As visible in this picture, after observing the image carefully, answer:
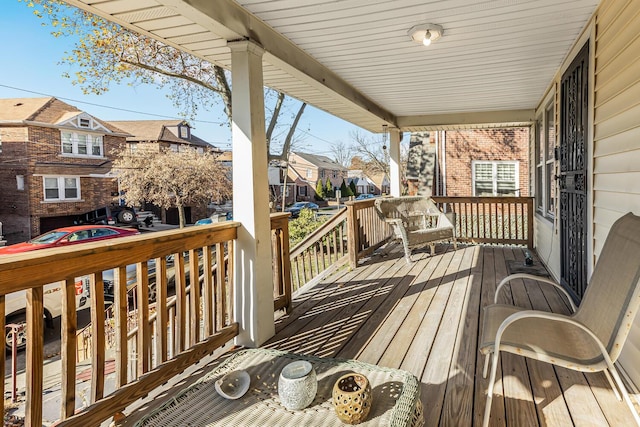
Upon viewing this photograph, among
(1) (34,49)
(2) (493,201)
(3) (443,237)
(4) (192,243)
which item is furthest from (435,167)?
(1) (34,49)

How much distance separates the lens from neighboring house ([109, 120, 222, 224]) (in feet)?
71.3

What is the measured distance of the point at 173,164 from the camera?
17000 mm

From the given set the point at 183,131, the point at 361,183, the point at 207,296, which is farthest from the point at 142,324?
the point at 361,183

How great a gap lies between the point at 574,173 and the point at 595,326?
6.50 feet

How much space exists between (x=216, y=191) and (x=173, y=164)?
2409 millimetres

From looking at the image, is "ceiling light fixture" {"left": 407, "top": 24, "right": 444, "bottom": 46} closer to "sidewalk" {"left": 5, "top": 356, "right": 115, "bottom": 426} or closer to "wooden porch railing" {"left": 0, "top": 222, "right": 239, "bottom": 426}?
"wooden porch railing" {"left": 0, "top": 222, "right": 239, "bottom": 426}

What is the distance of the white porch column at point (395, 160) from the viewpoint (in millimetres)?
7164

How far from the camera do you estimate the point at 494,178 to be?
11.6 meters

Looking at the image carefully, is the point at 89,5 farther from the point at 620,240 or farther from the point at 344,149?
the point at 344,149

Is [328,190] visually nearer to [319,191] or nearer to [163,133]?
[319,191]

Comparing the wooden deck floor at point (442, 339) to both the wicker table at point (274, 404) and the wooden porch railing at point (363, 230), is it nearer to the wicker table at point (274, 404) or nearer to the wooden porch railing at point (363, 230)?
the wooden porch railing at point (363, 230)

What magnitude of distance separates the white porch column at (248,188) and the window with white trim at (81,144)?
60.4 feet

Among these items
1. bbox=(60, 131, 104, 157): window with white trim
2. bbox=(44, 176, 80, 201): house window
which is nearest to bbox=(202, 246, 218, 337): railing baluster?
bbox=(44, 176, 80, 201): house window

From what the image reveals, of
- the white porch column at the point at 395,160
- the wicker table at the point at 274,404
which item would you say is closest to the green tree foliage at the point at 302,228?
the white porch column at the point at 395,160
